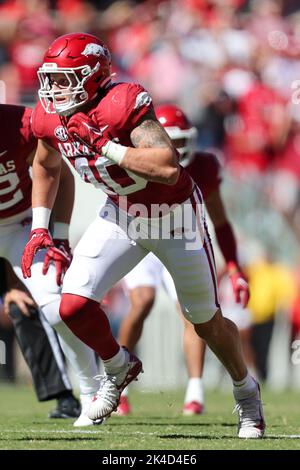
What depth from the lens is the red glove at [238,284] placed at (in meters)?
5.86

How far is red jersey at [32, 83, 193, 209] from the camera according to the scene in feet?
14.6

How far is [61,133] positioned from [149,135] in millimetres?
506

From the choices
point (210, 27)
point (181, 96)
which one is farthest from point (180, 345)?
point (210, 27)

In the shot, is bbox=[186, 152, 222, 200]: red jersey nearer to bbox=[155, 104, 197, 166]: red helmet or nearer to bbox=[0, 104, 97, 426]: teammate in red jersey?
bbox=[155, 104, 197, 166]: red helmet

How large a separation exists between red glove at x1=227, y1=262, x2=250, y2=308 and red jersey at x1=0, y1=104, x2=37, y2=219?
4.06 ft

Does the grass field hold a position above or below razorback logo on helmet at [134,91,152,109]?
below

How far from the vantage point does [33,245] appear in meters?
4.94

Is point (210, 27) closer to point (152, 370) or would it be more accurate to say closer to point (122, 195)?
point (152, 370)

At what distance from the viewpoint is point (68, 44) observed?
4656mm

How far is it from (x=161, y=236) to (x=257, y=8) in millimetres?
7662

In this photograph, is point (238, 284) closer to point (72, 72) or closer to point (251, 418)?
point (251, 418)

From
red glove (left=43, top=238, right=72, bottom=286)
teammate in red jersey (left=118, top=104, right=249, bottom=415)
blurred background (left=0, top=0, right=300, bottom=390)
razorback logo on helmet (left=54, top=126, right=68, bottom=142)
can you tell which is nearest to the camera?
razorback logo on helmet (left=54, top=126, right=68, bottom=142)

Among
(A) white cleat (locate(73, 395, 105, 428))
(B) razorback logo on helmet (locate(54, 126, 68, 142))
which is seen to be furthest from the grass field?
(B) razorback logo on helmet (locate(54, 126, 68, 142))

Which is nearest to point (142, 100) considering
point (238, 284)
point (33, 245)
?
point (33, 245)
